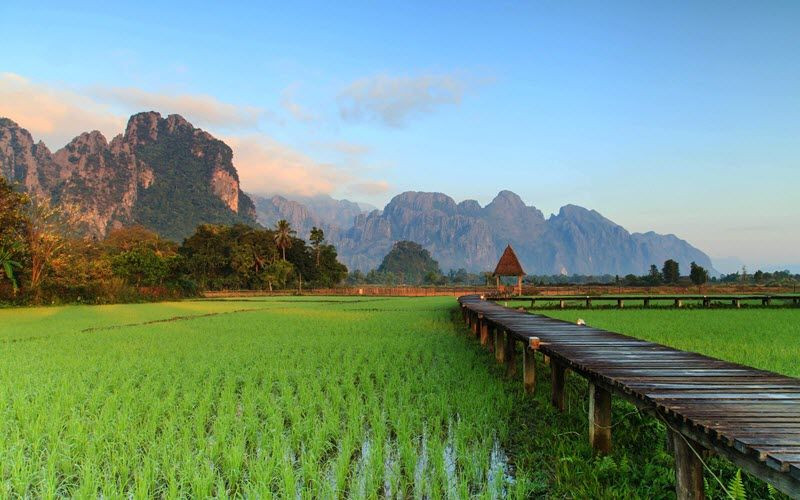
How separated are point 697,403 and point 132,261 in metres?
50.0

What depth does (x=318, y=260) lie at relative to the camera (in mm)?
68375

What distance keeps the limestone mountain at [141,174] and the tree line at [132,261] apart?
241 ft

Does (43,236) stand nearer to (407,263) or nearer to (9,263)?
(9,263)

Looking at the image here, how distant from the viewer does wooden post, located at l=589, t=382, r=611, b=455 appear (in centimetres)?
428

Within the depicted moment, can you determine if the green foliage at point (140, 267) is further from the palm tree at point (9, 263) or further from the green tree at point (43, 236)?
the palm tree at point (9, 263)

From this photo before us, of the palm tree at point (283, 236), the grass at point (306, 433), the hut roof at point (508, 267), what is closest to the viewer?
the grass at point (306, 433)

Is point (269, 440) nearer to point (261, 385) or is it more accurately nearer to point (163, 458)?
point (163, 458)

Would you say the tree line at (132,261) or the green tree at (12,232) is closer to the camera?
the green tree at (12,232)

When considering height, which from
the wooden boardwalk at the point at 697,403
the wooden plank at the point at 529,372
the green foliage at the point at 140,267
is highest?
the green foliage at the point at 140,267

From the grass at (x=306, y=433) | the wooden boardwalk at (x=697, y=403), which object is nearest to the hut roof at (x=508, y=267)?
the grass at (x=306, y=433)

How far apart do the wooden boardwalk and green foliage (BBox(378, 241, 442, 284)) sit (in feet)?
433

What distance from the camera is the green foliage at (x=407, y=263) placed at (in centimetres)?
14071

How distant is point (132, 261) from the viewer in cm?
4612

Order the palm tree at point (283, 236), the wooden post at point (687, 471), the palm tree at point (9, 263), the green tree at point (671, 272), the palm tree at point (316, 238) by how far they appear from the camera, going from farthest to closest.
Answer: the palm tree at point (316, 238)
the green tree at point (671, 272)
the palm tree at point (283, 236)
the palm tree at point (9, 263)
the wooden post at point (687, 471)
